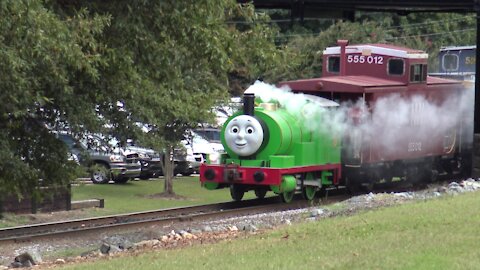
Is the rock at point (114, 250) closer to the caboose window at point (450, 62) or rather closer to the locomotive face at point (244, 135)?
the locomotive face at point (244, 135)

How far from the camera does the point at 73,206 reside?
2406cm

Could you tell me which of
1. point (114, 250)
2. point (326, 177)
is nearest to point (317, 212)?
point (114, 250)

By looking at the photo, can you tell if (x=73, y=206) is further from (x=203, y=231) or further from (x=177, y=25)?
(x=177, y=25)

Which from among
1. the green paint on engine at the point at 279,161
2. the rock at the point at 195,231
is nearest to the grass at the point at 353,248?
the rock at the point at 195,231

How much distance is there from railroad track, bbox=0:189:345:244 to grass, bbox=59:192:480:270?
5141 millimetres

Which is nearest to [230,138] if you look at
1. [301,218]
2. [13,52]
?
[301,218]

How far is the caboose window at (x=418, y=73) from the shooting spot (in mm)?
22547

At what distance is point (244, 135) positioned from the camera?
64.9 feet

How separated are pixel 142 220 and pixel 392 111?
690 centimetres

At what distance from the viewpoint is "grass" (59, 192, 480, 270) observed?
9.14 meters

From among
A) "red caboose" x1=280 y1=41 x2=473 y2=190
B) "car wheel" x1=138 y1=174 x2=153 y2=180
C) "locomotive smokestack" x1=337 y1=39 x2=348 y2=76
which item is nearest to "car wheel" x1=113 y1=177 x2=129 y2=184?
"car wheel" x1=138 y1=174 x2=153 y2=180

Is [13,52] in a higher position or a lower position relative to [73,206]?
higher

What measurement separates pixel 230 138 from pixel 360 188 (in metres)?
4.07

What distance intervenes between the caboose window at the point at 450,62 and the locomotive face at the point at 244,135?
544 inches
